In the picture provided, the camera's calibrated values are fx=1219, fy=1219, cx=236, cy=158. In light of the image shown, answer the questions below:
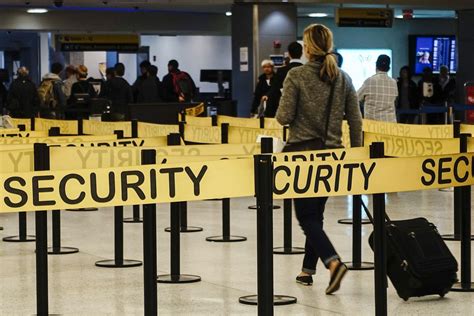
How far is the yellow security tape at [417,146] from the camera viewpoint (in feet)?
33.7

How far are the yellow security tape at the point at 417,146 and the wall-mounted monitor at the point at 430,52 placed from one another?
2651cm

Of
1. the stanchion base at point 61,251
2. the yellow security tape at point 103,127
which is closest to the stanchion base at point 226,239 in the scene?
the stanchion base at point 61,251

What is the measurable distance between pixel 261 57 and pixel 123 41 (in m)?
9.34

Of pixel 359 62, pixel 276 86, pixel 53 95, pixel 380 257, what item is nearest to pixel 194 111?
pixel 53 95

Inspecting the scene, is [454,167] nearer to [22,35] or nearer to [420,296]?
[420,296]

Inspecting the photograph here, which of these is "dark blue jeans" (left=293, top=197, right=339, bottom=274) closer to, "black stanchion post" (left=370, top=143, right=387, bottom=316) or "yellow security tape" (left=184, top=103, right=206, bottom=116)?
"black stanchion post" (left=370, top=143, right=387, bottom=316)

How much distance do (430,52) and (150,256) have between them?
106 ft

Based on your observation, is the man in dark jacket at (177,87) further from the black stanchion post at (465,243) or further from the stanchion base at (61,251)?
the black stanchion post at (465,243)

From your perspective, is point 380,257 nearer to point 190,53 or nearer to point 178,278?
point 178,278

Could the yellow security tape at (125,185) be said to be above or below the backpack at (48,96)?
below

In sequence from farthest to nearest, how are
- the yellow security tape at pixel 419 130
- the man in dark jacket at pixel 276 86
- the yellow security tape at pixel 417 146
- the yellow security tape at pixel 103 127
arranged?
the man in dark jacket at pixel 276 86
the yellow security tape at pixel 103 127
the yellow security tape at pixel 419 130
the yellow security tape at pixel 417 146

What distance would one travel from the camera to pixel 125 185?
6742 millimetres

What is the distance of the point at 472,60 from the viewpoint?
32.4 meters

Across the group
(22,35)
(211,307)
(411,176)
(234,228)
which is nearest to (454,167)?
(411,176)
